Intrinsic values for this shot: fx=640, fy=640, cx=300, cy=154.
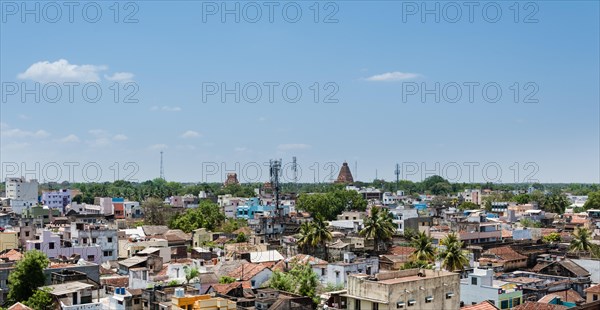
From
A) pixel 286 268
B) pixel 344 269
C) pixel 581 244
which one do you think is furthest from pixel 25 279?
pixel 581 244

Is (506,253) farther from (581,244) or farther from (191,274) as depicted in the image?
(191,274)

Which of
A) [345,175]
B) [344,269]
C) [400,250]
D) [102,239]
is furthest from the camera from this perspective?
[345,175]

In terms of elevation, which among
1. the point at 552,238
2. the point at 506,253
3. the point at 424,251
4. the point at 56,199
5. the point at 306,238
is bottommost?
the point at 552,238

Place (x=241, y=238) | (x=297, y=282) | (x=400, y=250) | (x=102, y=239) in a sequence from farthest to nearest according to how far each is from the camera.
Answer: (x=241, y=238) → (x=400, y=250) → (x=102, y=239) → (x=297, y=282)

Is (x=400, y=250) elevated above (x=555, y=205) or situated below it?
below

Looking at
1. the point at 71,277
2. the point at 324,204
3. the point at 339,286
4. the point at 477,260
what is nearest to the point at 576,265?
the point at 477,260

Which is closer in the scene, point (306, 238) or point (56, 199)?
point (306, 238)

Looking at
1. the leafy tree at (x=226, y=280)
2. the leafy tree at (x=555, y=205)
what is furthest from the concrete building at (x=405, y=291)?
the leafy tree at (x=555, y=205)
